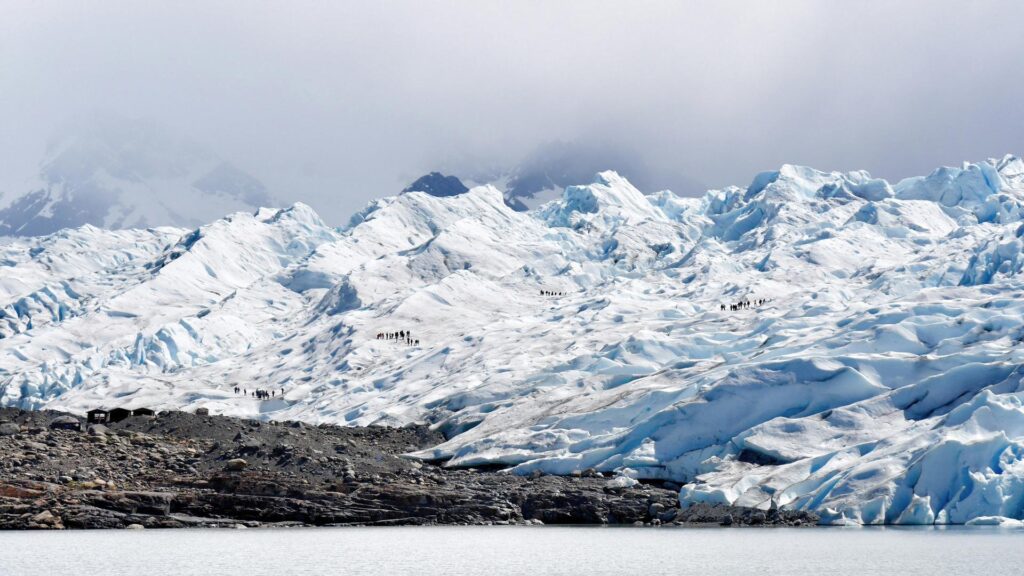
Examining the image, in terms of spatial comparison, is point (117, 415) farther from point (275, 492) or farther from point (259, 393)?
point (259, 393)

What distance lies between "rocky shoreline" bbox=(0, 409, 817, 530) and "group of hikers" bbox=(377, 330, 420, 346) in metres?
60.9

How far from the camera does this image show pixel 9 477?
61.2m

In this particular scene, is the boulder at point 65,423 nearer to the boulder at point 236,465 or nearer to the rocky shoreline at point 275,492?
the rocky shoreline at point 275,492

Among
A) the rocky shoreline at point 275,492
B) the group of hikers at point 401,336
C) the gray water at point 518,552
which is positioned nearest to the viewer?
the gray water at point 518,552

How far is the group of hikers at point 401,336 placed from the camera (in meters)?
136

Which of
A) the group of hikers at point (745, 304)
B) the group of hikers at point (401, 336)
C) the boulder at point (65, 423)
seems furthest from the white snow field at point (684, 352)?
the boulder at point (65, 423)

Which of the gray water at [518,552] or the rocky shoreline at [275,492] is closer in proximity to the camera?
the gray water at [518,552]

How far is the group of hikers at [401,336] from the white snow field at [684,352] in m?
1.27

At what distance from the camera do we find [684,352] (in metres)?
96.8

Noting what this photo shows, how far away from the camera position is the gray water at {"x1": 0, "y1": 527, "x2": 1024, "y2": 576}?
132 ft

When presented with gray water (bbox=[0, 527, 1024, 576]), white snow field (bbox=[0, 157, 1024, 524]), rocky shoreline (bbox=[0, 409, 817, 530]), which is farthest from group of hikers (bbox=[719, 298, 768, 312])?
gray water (bbox=[0, 527, 1024, 576])

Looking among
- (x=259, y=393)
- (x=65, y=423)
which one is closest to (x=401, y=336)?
(x=259, y=393)

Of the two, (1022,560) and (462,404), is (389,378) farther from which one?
(1022,560)

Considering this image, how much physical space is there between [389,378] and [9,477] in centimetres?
5753
